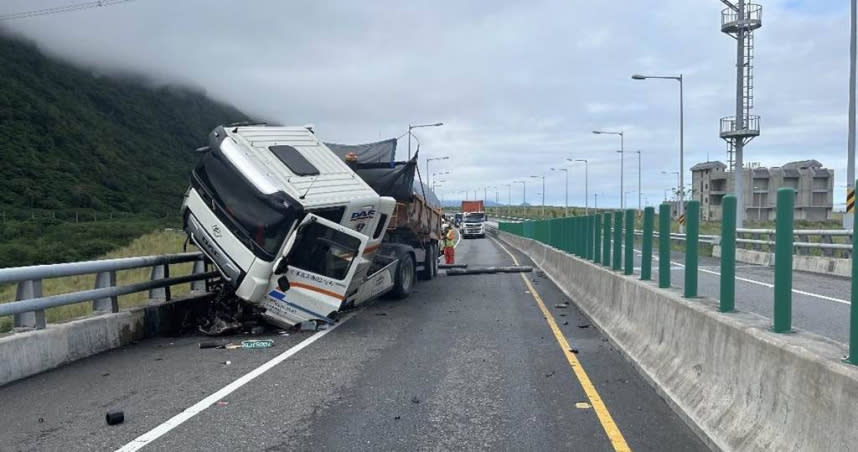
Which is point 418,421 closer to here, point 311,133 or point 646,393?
point 646,393

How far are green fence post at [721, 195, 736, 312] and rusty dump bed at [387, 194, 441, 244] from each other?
31.2ft

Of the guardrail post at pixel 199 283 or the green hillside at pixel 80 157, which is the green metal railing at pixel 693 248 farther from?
the green hillside at pixel 80 157

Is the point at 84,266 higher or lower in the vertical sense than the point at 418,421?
higher

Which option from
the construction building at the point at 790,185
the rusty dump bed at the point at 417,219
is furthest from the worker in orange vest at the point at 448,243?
the construction building at the point at 790,185

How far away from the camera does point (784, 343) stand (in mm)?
4641

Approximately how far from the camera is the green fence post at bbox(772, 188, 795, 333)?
16.7 feet

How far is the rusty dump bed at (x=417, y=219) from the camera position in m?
16.4

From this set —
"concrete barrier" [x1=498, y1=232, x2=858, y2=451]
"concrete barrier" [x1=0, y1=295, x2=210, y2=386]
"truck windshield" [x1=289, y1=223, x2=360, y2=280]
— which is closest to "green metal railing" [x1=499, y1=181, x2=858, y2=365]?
"concrete barrier" [x1=498, y1=232, x2=858, y2=451]

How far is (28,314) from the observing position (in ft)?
27.5

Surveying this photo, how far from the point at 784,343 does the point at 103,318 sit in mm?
8112

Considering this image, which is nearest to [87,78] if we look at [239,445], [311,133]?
[311,133]

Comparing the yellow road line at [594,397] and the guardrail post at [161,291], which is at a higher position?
the guardrail post at [161,291]

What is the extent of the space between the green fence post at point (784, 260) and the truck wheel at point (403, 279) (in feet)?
35.8

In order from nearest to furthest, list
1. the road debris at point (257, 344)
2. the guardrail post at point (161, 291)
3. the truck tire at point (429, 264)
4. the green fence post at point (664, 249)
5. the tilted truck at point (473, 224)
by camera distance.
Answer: the green fence post at point (664, 249), the road debris at point (257, 344), the guardrail post at point (161, 291), the truck tire at point (429, 264), the tilted truck at point (473, 224)
